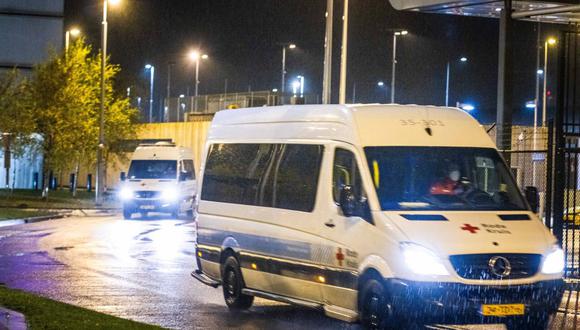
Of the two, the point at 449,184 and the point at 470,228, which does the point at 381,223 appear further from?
the point at 449,184

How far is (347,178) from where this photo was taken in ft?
39.8

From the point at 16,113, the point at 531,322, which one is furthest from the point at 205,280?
the point at 16,113

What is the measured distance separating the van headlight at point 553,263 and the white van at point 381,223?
2 cm

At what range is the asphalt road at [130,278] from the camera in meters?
13.4

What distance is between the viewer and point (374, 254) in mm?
11141

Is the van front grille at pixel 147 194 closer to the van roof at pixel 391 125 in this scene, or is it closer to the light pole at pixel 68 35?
the light pole at pixel 68 35

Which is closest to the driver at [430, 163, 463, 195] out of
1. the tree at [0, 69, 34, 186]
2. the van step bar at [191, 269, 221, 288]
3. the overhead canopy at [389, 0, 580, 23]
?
the van step bar at [191, 269, 221, 288]

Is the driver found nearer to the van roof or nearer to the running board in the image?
the van roof

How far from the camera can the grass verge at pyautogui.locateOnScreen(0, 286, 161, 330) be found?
11.5 meters

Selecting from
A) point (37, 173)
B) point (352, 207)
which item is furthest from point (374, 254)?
point (37, 173)

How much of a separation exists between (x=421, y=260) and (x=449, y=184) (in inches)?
57.7

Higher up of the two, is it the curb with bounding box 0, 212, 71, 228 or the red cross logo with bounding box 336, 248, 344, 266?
the red cross logo with bounding box 336, 248, 344, 266

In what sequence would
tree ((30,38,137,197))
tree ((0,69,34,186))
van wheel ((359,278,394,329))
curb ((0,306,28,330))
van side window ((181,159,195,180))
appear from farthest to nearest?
tree ((30,38,137,197)) < tree ((0,69,34,186)) < van side window ((181,159,195,180)) < curb ((0,306,28,330)) < van wheel ((359,278,394,329))

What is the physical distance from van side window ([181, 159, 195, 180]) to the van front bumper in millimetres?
26467
